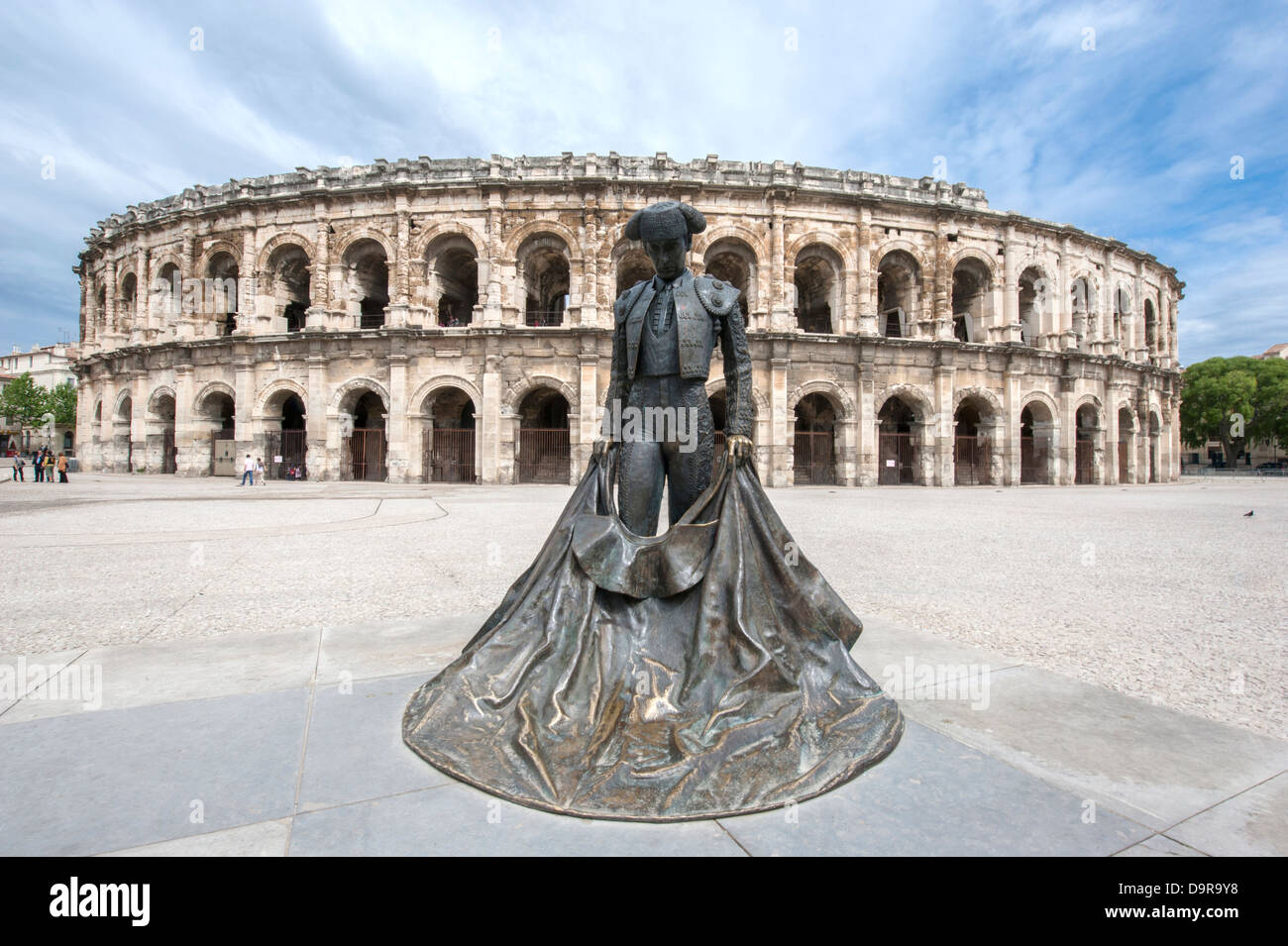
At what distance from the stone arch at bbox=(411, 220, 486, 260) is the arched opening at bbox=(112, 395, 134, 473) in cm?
1471

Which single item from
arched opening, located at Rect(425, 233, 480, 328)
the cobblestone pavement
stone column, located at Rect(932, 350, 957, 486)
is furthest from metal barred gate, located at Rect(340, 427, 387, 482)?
stone column, located at Rect(932, 350, 957, 486)

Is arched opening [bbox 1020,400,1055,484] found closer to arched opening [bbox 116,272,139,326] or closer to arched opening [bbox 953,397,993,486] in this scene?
arched opening [bbox 953,397,993,486]

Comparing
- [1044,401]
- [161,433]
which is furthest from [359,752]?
[161,433]

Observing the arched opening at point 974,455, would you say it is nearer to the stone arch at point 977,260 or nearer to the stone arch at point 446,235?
the stone arch at point 977,260

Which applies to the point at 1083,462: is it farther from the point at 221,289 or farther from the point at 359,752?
the point at 221,289

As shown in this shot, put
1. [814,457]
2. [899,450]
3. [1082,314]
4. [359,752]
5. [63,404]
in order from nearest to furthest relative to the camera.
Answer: [359,752]
[814,457]
[899,450]
[1082,314]
[63,404]

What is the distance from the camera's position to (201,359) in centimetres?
2256

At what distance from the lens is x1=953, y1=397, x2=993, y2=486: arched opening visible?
23188 mm

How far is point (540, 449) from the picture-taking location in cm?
2198

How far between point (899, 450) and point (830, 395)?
13.4 feet

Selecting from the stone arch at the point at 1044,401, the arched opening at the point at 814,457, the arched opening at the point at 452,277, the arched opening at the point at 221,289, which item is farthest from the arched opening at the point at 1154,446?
the arched opening at the point at 221,289

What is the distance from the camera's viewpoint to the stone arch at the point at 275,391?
21484 mm
